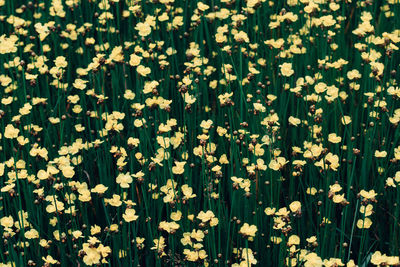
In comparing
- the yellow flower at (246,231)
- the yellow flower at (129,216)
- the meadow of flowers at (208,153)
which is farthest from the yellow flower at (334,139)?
the yellow flower at (129,216)

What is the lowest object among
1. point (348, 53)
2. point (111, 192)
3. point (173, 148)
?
point (111, 192)

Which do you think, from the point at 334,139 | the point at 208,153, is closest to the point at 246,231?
the point at 208,153

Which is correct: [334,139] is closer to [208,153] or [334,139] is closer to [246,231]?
[208,153]

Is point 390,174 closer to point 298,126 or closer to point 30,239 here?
point 298,126

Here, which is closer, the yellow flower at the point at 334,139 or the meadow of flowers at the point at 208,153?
the meadow of flowers at the point at 208,153

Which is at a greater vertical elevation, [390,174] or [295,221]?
[390,174]

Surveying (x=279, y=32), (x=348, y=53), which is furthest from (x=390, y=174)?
(x=279, y=32)

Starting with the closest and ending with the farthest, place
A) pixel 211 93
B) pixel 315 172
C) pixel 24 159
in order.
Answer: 1. pixel 315 172
2. pixel 24 159
3. pixel 211 93

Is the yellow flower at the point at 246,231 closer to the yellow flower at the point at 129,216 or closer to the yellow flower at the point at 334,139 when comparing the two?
the yellow flower at the point at 129,216
